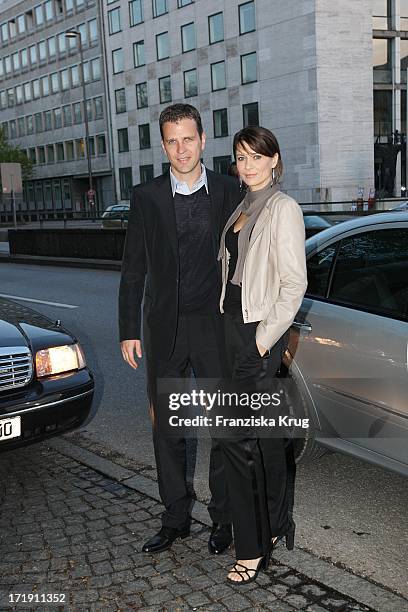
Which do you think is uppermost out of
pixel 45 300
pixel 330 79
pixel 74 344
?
pixel 330 79

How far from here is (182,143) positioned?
317cm

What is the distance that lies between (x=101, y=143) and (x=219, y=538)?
2394 inches

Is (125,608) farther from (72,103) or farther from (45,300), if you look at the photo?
(72,103)

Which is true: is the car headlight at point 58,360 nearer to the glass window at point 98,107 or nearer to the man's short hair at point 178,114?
the man's short hair at point 178,114

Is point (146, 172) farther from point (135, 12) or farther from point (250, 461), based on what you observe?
point (250, 461)

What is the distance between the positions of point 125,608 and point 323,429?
1.46m

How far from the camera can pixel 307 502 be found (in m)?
3.92

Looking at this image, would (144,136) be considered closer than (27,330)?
No

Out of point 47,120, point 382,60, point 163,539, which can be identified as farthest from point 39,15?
point 163,539

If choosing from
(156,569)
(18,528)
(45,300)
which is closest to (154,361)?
(156,569)

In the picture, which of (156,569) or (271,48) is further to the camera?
(271,48)

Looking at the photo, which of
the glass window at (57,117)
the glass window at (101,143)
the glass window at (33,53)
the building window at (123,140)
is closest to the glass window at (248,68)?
the building window at (123,140)

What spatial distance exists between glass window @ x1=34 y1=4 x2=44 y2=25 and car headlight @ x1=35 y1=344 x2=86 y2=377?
70.7 m

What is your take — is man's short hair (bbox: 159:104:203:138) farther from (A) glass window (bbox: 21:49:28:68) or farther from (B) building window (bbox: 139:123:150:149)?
(A) glass window (bbox: 21:49:28:68)
